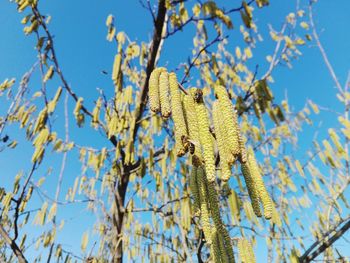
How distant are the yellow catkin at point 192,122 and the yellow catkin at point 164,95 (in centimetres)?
5

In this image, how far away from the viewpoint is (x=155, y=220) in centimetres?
289

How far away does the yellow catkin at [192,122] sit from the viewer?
762 mm

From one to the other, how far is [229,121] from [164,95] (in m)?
0.18

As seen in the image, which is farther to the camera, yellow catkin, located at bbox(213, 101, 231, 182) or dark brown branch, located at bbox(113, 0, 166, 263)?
dark brown branch, located at bbox(113, 0, 166, 263)

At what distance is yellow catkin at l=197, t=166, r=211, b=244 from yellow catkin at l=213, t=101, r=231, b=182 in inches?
3.7

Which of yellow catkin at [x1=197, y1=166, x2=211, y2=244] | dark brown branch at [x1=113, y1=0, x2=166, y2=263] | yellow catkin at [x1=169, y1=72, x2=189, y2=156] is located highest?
dark brown branch at [x1=113, y1=0, x2=166, y2=263]

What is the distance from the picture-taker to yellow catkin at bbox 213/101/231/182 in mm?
725

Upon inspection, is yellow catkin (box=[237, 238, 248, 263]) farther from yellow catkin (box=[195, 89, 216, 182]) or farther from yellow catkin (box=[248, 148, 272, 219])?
yellow catkin (box=[195, 89, 216, 182])

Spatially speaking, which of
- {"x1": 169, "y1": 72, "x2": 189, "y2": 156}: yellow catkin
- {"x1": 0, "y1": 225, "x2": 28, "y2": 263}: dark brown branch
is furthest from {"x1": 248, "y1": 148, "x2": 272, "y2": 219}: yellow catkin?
{"x1": 0, "y1": 225, "x2": 28, "y2": 263}: dark brown branch

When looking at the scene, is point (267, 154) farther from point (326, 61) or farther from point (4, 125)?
point (4, 125)

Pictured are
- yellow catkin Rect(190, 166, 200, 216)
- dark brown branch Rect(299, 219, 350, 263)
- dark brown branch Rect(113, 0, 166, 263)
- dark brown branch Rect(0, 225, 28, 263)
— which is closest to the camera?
yellow catkin Rect(190, 166, 200, 216)

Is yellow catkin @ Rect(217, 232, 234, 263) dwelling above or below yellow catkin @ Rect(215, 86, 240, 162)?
below

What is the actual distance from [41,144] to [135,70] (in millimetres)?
1596

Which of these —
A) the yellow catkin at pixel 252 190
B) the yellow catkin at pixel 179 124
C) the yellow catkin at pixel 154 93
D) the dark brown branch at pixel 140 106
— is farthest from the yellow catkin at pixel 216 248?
the dark brown branch at pixel 140 106
